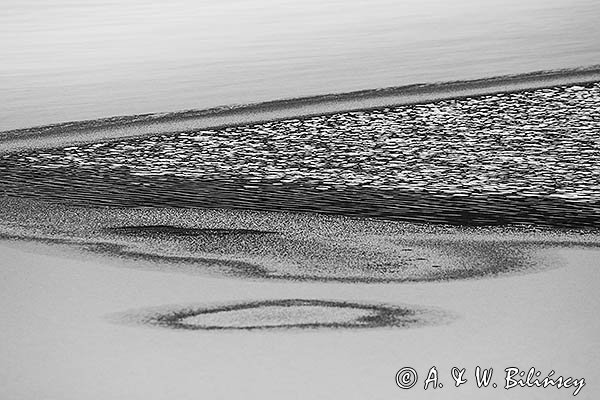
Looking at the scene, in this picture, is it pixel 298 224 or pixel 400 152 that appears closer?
pixel 298 224

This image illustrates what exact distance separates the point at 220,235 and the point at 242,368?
510 mm

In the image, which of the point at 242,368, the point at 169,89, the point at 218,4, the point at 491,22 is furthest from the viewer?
the point at 218,4

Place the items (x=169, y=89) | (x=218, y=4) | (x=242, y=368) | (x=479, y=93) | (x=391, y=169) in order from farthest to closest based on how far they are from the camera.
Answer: (x=218, y=4) → (x=169, y=89) → (x=479, y=93) → (x=391, y=169) → (x=242, y=368)

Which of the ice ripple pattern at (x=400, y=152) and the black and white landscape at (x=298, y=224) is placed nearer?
the black and white landscape at (x=298, y=224)

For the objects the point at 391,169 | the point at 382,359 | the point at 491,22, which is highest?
the point at 491,22

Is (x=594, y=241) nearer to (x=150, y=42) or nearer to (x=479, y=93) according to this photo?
(x=479, y=93)

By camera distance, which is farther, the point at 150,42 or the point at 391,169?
the point at 150,42

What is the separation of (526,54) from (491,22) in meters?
0.72

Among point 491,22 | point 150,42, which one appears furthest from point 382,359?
point 491,22

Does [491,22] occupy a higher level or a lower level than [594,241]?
higher

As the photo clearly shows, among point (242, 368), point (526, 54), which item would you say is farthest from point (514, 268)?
point (526, 54)

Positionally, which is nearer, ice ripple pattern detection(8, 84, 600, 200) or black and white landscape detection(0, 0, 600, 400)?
black and white landscape detection(0, 0, 600, 400)

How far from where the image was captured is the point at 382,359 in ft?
4.54

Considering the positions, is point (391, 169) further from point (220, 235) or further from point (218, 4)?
point (218, 4)
